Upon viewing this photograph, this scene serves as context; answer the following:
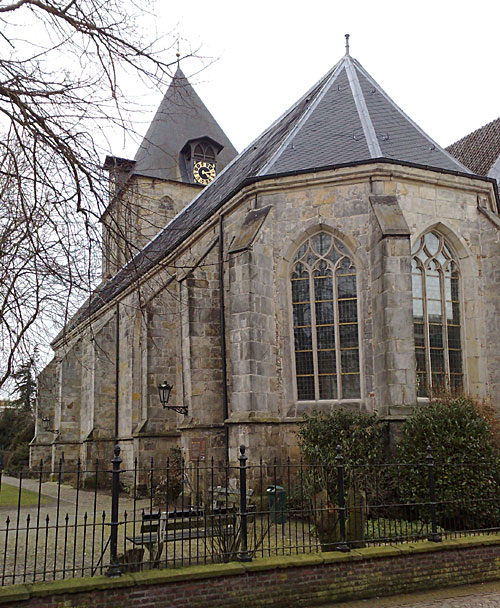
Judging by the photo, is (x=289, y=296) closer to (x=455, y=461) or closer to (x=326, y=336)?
(x=326, y=336)

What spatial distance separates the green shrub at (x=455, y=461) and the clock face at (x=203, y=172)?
2297cm

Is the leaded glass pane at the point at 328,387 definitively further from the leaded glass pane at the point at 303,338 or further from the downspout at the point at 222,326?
the downspout at the point at 222,326

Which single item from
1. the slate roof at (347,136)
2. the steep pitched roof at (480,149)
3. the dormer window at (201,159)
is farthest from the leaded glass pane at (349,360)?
the dormer window at (201,159)

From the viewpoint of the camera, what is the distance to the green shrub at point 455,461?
10438 millimetres

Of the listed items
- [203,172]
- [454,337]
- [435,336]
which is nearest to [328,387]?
[435,336]

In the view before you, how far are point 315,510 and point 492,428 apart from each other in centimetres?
592

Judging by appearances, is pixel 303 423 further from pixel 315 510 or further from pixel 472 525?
pixel 315 510

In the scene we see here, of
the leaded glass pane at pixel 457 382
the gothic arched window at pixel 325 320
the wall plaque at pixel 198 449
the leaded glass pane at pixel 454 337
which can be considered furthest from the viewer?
the wall plaque at pixel 198 449

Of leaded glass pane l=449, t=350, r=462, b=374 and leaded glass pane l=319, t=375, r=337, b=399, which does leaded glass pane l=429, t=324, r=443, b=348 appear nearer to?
leaded glass pane l=449, t=350, r=462, b=374

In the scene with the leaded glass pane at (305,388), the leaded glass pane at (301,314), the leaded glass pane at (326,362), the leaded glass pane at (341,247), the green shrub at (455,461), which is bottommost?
the green shrub at (455,461)

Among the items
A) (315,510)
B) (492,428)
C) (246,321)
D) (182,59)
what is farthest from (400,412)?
(182,59)

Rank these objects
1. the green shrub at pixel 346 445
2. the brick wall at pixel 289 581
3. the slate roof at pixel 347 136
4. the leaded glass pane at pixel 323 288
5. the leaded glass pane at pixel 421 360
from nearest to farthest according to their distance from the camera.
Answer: the brick wall at pixel 289 581
the green shrub at pixel 346 445
the leaded glass pane at pixel 421 360
the leaded glass pane at pixel 323 288
the slate roof at pixel 347 136

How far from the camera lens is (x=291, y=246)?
47.4 ft

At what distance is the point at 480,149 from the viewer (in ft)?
81.0
